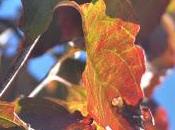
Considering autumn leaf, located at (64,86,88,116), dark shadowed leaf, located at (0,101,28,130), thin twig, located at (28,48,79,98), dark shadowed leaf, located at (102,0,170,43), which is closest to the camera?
dark shadowed leaf, located at (0,101,28,130)

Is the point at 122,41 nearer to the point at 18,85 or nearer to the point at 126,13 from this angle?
the point at 126,13

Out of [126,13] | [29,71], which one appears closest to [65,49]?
[29,71]

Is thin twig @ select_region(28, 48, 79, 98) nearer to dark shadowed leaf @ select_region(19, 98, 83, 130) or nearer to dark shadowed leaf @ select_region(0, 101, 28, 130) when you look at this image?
dark shadowed leaf @ select_region(19, 98, 83, 130)

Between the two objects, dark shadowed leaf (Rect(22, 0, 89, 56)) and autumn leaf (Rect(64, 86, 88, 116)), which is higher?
dark shadowed leaf (Rect(22, 0, 89, 56))

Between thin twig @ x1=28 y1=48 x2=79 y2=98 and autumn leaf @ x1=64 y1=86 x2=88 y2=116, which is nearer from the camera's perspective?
autumn leaf @ x1=64 y1=86 x2=88 y2=116

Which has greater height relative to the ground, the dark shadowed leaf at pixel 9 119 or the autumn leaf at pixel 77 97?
the dark shadowed leaf at pixel 9 119

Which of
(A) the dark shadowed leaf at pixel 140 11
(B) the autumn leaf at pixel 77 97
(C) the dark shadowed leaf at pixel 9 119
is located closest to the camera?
(C) the dark shadowed leaf at pixel 9 119

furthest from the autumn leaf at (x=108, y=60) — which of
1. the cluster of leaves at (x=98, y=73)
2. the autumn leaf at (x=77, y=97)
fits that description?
the autumn leaf at (x=77, y=97)

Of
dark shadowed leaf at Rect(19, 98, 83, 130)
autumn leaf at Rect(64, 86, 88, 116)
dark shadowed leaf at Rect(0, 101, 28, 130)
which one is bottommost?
autumn leaf at Rect(64, 86, 88, 116)

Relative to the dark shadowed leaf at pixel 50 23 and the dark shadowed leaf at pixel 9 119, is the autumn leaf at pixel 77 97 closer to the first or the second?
the dark shadowed leaf at pixel 50 23

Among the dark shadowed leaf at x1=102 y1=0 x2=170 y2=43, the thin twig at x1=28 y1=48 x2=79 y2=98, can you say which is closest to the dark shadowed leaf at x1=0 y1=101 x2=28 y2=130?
the dark shadowed leaf at x1=102 y1=0 x2=170 y2=43
